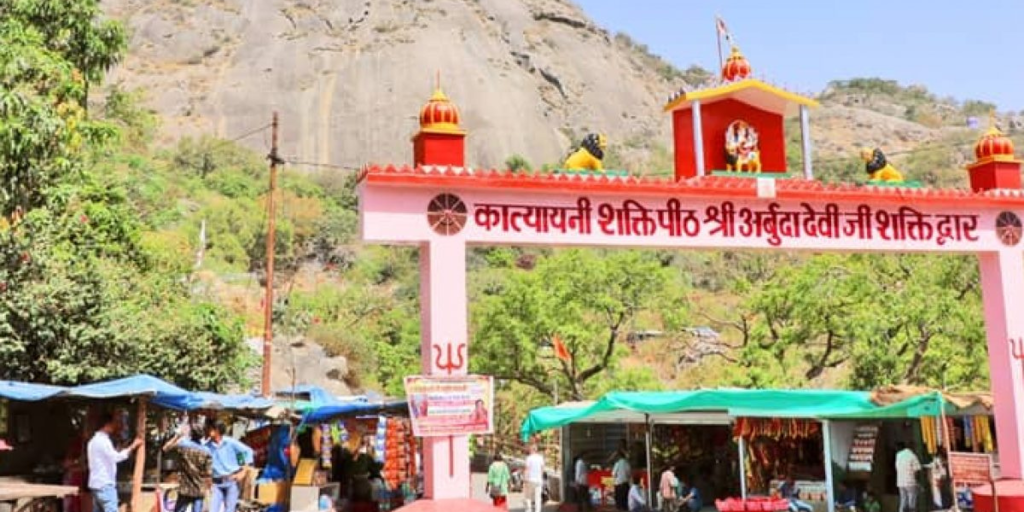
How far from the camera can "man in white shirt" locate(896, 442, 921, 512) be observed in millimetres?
12797

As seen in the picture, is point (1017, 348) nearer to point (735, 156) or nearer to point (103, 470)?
→ point (735, 156)

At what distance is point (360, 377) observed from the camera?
3691 cm

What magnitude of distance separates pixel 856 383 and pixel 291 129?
62754 millimetres

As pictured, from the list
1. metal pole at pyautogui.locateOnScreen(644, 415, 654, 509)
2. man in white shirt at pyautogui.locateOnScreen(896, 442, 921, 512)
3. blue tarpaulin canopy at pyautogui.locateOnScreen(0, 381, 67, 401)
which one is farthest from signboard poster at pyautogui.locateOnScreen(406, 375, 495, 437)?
man in white shirt at pyautogui.locateOnScreen(896, 442, 921, 512)

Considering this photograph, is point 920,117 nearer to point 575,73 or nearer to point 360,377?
point 575,73

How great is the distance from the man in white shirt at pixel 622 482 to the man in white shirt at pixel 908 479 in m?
4.27

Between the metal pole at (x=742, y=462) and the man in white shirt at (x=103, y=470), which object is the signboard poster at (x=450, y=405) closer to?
the man in white shirt at (x=103, y=470)

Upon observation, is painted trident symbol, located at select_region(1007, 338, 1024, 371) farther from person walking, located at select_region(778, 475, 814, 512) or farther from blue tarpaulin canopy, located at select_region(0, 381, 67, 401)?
blue tarpaulin canopy, located at select_region(0, 381, 67, 401)

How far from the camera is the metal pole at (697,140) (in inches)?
431

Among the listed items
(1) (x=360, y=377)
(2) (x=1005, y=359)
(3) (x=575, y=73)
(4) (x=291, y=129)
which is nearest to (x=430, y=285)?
(2) (x=1005, y=359)

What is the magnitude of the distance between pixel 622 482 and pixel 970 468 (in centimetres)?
606

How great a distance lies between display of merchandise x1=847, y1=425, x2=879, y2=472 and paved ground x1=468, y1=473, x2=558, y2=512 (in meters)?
5.99

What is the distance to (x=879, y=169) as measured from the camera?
11.4 meters

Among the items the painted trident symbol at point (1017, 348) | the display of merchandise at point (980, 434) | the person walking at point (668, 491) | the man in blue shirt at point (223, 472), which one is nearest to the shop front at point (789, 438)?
the display of merchandise at point (980, 434)
